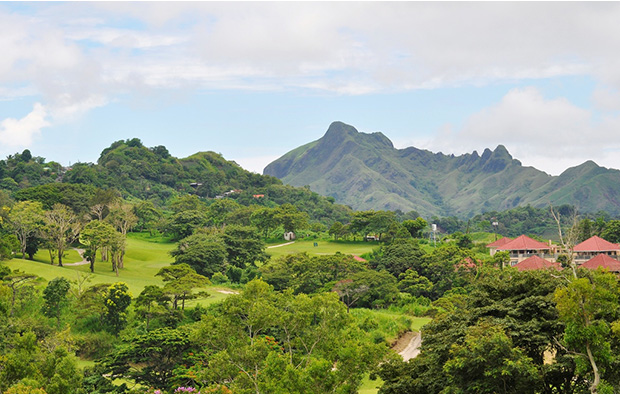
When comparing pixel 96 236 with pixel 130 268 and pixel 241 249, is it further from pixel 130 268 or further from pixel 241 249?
pixel 241 249

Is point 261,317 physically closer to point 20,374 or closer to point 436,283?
point 20,374

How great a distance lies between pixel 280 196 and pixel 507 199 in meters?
108

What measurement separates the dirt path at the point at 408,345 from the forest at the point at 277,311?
345mm

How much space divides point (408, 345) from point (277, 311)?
37.4 feet

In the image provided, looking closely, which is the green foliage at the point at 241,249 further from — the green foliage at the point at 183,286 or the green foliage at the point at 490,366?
the green foliage at the point at 490,366

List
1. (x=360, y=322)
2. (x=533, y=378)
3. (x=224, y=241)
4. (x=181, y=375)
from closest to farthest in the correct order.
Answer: (x=533, y=378)
(x=181, y=375)
(x=360, y=322)
(x=224, y=241)

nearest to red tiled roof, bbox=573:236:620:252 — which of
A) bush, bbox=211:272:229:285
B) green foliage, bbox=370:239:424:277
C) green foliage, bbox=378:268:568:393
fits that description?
green foliage, bbox=370:239:424:277

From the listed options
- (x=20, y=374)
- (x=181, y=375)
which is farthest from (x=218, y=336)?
(x=20, y=374)

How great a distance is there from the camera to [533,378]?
1184cm

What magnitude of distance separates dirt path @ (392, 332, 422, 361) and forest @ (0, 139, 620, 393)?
345 millimetres

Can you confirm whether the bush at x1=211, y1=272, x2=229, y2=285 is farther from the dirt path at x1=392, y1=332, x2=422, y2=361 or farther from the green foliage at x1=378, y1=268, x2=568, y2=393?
the green foliage at x1=378, y1=268, x2=568, y2=393

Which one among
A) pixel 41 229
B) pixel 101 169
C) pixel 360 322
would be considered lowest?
pixel 360 322

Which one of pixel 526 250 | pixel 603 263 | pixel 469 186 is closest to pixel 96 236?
pixel 526 250

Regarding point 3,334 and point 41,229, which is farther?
point 41,229
